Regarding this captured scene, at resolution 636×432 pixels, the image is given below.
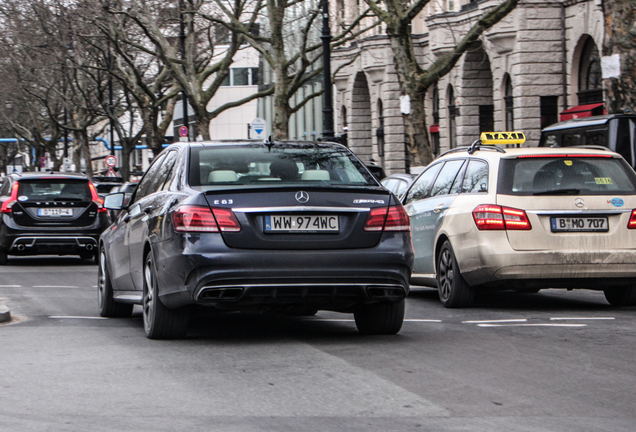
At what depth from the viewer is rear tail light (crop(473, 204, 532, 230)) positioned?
10305mm

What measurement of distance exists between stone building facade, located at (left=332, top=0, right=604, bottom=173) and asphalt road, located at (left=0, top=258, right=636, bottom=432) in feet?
61.9

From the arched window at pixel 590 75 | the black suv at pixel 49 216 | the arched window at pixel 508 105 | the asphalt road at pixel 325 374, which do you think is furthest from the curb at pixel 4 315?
the arched window at pixel 508 105

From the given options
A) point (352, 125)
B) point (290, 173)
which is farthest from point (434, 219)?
point (352, 125)

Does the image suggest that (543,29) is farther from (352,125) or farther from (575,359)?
(575,359)

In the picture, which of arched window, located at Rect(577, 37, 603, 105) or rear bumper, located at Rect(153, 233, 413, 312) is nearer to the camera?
rear bumper, located at Rect(153, 233, 413, 312)

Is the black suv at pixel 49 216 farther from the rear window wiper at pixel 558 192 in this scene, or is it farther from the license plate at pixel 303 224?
the license plate at pixel 303 224

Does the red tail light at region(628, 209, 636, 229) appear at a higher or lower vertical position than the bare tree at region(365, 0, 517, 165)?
lower

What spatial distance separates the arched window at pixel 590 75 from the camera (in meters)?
32.3

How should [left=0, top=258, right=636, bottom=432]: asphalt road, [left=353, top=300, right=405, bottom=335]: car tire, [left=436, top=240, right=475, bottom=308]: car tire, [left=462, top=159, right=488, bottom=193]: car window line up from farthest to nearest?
[left=436, top=240, right=475, bottom=308]: car tire < [left=462, top=159, right=488, bottom=193]: car window < [left=353, top=300, right=405, bottom=335]: car tire < [left=0, top=258, right=636, bottom=432]: asphalt road

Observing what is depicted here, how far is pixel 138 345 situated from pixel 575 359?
3.08 metres

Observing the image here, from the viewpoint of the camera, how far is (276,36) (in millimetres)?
32906

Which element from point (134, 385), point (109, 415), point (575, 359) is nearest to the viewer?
point (109, 415)

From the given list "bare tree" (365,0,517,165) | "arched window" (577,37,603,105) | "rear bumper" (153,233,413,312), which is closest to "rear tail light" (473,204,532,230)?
"rear bumper" (153,233,413,312)

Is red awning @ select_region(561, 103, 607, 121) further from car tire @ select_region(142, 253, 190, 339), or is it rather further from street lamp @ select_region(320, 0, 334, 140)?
car tire @ select_region(142, 253, 190, 339)
